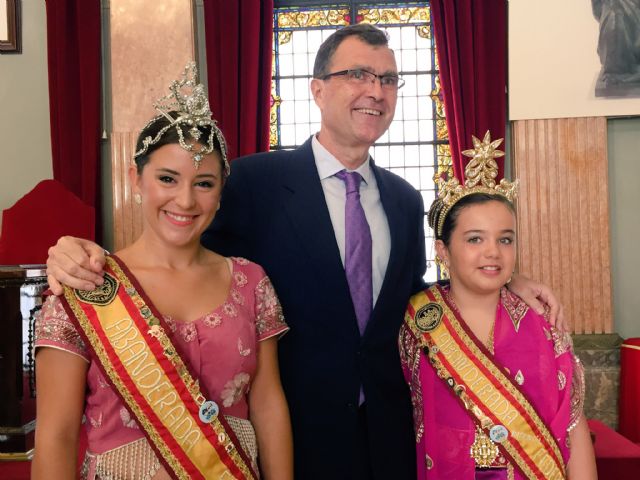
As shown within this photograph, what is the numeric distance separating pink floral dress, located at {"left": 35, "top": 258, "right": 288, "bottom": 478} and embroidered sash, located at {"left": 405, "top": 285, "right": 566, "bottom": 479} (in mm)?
619

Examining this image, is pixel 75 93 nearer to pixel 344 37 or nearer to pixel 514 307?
pixel 344 37

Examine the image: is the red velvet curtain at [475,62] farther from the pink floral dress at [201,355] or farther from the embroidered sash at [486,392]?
the pink floral dress at [201,355]

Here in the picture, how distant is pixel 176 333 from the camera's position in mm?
1259

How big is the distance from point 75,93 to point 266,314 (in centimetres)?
380

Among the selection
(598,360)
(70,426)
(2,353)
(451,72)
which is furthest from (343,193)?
(598,360)

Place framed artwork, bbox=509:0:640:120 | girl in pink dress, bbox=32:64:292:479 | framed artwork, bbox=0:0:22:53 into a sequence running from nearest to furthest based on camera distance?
girl in pink dress, bbox=32:64:292:479, framed artwork, bbox=509:0:640:120, framed artwork, bbox=0:0:22:53

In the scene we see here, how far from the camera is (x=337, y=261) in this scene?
1675 mm

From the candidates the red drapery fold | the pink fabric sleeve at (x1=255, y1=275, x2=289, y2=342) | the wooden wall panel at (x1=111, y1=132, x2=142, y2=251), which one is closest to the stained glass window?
the wooden wall panel at (x1=111, y1=132, x2=142, y2=251)

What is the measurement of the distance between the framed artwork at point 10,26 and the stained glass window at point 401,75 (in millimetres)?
1919

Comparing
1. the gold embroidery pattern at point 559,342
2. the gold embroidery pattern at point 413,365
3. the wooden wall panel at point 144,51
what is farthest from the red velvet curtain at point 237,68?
the gold embroidery pattern at point 559,342

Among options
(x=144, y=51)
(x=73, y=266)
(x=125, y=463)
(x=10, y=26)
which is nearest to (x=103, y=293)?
(x=73, y=266)

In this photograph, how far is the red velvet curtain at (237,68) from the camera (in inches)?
174

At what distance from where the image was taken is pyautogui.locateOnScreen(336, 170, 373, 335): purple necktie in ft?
5.57

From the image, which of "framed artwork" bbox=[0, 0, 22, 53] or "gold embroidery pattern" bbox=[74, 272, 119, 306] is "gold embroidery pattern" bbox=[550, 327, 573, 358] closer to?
"gold embroidery pattern" bbox=[74, 272, 119, 306]
